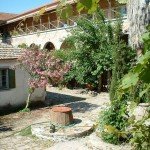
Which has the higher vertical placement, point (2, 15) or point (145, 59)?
point (2, 15)

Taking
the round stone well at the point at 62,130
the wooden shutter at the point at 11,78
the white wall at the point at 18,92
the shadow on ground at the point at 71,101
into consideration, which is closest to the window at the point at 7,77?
the wooden shutter at the point at 11,78

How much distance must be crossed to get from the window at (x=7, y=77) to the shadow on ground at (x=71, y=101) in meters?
2.68

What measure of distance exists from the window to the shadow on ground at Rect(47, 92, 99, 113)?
8.79 ft

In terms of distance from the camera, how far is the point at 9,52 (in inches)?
704

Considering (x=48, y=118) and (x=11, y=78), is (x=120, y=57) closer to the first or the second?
(x=11, y=78)

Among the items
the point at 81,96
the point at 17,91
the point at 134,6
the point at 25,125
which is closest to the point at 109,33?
the point at 81,96

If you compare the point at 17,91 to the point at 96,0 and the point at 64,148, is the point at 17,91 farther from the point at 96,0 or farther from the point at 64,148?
the point at 96,0

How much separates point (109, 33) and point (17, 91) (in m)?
6.89

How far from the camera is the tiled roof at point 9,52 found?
17120 millimetres

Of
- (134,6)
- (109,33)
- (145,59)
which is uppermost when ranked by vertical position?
(109,33)

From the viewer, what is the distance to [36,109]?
16953 millimetres

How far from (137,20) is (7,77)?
16.1 metres

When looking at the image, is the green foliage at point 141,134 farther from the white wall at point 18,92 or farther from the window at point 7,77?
the window at point 7,77

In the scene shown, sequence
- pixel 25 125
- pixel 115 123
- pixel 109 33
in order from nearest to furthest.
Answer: pixel 115 123 → pixel 25 125 → pixel 109 33
